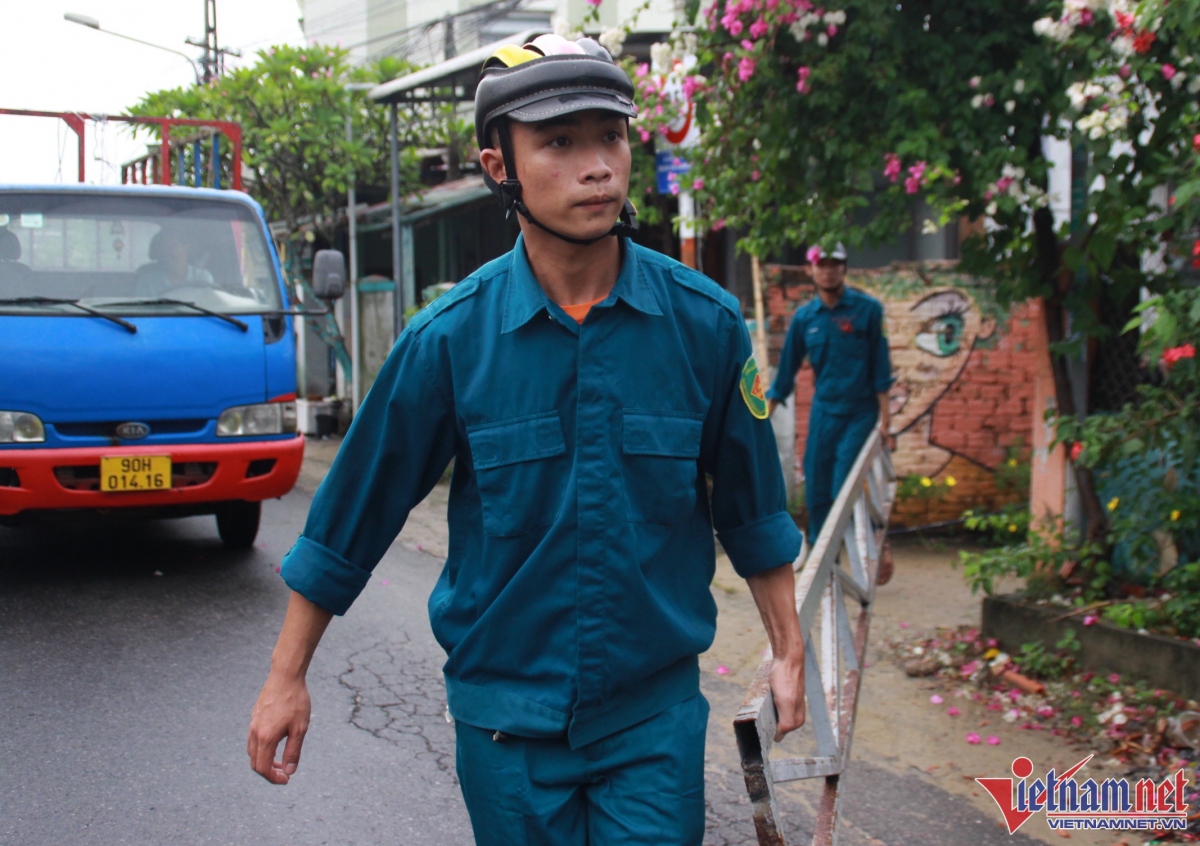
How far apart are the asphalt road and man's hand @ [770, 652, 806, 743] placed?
1.40 metres

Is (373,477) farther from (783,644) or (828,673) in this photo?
(828,673)

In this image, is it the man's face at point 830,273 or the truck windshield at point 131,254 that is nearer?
the truck windshield at point 131,254

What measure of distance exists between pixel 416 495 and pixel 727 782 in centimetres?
223

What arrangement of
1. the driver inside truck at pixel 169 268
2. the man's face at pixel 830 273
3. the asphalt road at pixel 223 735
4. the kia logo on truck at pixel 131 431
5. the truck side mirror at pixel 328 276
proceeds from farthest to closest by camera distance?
the truck side mirror at pixel 328 276 → the man's face at pixel 830 273 → the driver inside truck at pixel 169 268 → the kia logo on truck at pixel 131 431 → the asphalt road at pixel 223 735

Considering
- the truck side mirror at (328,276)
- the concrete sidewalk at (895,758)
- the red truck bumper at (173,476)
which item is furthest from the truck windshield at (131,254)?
the concrete sidewalk at (895,758)

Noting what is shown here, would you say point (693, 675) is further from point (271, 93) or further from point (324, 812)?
point (271, 93)

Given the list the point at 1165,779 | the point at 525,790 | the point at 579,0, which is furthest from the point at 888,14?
the point at 579,0

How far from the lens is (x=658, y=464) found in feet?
6.43

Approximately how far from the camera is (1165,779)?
3.75 meters

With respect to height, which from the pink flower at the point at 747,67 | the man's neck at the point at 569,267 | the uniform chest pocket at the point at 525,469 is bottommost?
the uniform chest pocket at the point at 525,469

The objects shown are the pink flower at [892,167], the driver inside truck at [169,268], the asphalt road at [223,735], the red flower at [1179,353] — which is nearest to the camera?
the asphalt road at [223,735]

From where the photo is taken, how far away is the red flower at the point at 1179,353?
3.56 metres

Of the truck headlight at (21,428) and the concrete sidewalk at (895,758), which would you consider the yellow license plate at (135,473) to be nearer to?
the truck headlight at (21,428)

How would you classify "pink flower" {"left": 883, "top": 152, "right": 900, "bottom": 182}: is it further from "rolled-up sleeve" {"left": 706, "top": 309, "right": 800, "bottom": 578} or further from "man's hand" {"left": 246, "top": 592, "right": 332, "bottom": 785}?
"man's hand" {"left": 246, "top": 592, "right": 332, "bottom": 785}
